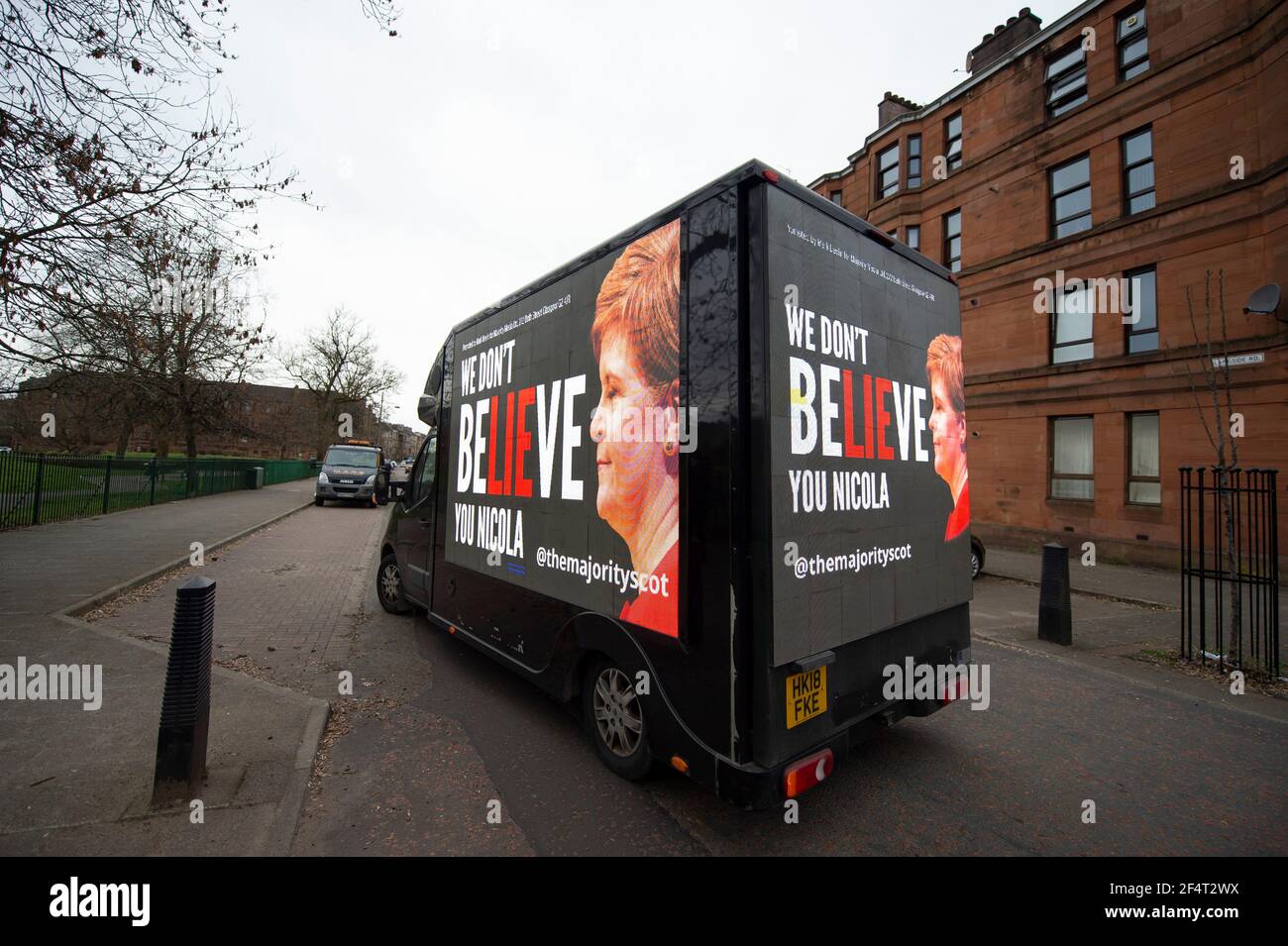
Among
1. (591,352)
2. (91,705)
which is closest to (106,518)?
(91,705)

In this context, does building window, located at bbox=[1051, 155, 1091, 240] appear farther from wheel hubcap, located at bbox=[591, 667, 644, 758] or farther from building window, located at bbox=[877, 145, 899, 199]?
wheel hubcap, located at bbox=[591, 667, 644, 758]

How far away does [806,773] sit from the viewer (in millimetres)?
2711

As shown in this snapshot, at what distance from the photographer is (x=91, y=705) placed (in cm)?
412

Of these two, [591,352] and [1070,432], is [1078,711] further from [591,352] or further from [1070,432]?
[1070,432]

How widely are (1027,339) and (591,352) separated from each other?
1641cm

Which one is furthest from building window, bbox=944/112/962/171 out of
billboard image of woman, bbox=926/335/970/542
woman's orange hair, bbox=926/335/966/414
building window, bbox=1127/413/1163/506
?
billboard image of woman, bbox=926/335/970/542

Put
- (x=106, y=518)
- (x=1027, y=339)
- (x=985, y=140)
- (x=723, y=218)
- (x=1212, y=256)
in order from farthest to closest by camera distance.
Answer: (x=985, y=140) < (x=1027, y=339) < (x=106, y=518) < (x=1212, y=256) < (x=723, y=218)

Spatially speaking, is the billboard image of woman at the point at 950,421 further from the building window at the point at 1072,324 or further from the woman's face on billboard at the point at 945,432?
the building window at the point at 1072,324

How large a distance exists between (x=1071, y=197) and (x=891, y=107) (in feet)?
33.0

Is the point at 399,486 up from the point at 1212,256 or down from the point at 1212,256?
down

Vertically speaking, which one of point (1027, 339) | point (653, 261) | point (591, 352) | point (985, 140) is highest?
point (985, 140)

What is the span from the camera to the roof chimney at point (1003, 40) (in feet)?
57.0

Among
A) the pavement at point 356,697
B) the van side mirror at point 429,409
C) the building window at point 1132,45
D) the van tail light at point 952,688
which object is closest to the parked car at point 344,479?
the pavement at point 356,697

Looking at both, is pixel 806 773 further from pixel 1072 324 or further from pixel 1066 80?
pixel 1066 80
